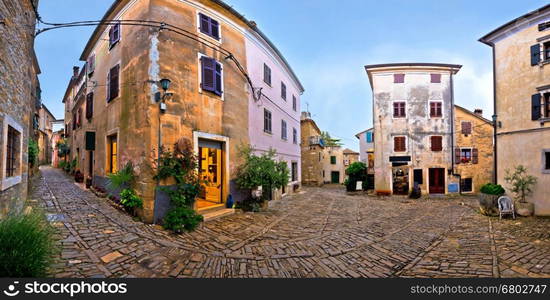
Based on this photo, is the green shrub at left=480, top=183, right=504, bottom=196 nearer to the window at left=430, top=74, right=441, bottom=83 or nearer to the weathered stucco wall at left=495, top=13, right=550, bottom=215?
the weathered stucco wall at left=495, top=13, right=550, bottom=215

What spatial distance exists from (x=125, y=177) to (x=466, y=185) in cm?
2303

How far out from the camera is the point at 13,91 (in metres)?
5.62

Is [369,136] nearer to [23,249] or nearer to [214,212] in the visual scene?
[214,212]

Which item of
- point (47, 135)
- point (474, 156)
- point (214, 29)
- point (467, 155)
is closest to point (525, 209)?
point (467, 155)

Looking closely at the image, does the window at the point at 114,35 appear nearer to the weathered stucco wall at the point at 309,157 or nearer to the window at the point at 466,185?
the weathered stucco wall at the point at 309,157

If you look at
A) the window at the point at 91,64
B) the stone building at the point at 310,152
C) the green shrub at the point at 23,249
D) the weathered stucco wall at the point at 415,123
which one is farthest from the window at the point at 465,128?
the window at the point at 91,64

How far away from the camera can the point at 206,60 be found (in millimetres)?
8883

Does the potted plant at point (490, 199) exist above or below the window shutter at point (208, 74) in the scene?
below

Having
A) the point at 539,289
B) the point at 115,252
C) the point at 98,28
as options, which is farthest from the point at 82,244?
the point at 98,28

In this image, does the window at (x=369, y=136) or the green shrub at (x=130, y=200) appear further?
the window at (x=369, y=136)

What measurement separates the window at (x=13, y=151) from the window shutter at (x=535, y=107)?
19093mm

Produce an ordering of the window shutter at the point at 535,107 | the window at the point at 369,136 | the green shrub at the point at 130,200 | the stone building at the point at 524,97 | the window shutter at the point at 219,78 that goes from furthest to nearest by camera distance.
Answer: the window at the point at 369,136 → the window shutter at the point at 535,107 → the stone building at the point at 524,97 → the window shutter at the point at 219,78 → the green shrub at the point at 130,200

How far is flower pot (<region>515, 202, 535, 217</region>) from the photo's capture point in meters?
10.1

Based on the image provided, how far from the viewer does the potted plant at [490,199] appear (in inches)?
414
